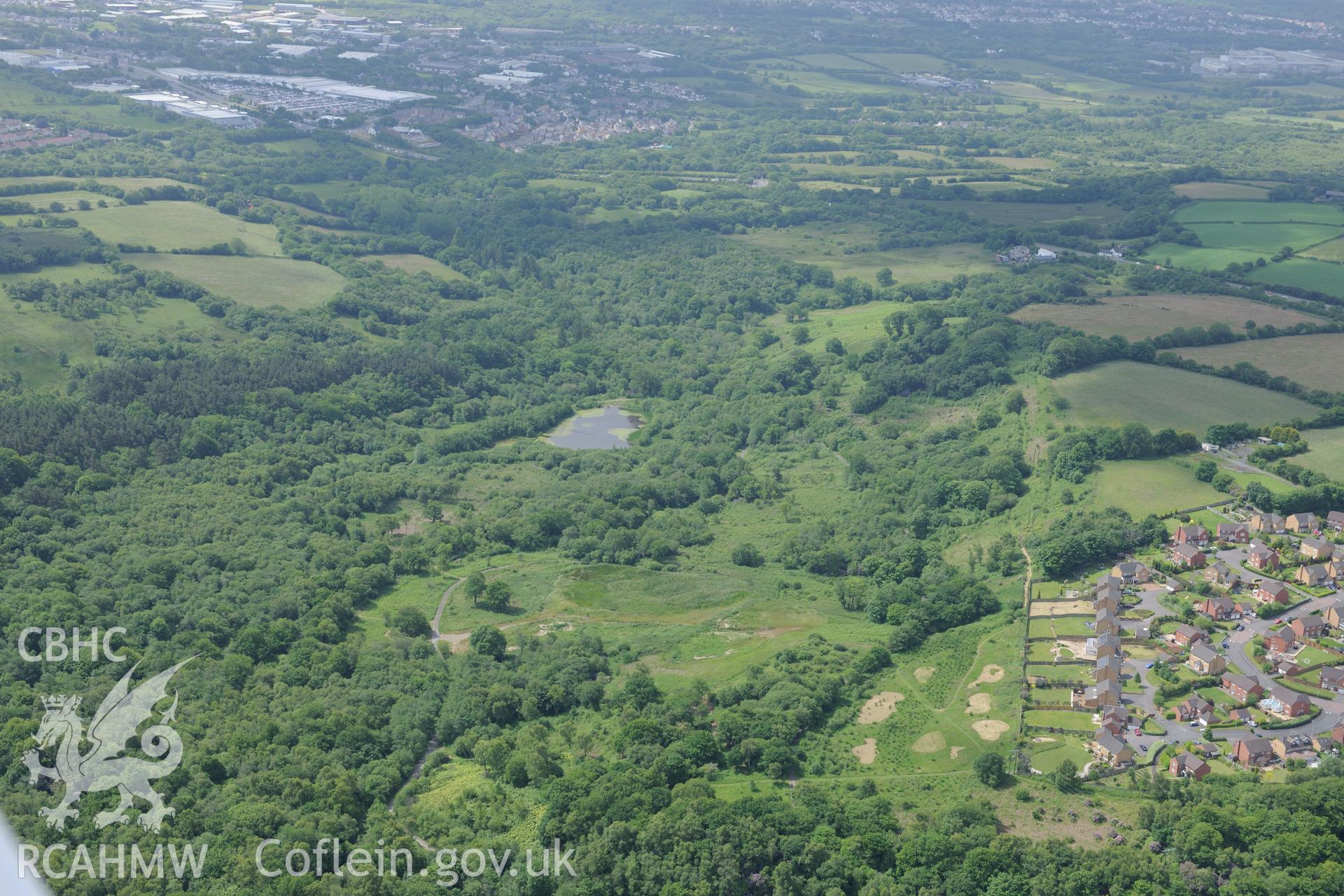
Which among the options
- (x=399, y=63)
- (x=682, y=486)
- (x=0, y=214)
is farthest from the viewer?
(x=399, y=63)

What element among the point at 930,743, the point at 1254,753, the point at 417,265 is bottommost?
the point at 417,265

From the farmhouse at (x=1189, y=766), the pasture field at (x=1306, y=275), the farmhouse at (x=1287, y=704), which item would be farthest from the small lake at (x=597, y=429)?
the pasture field at (x=1306, y=275)

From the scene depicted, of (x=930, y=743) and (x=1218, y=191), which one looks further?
(x=1218, y=191)

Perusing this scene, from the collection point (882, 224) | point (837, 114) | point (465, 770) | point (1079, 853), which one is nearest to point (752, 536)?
point (465, 770)

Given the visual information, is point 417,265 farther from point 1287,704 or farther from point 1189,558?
point 1287,704

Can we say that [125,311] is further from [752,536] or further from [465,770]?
[465,770]

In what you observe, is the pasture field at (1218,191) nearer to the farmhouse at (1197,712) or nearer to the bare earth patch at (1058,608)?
the bare earth patch at (1058,608)

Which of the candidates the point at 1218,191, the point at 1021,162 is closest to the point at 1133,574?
the point at 1218,191
